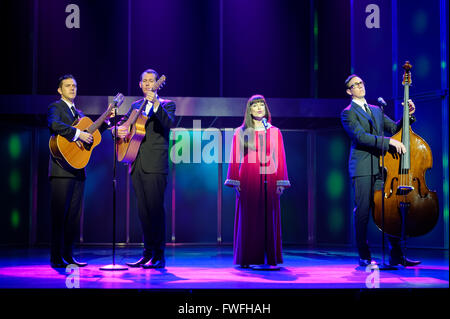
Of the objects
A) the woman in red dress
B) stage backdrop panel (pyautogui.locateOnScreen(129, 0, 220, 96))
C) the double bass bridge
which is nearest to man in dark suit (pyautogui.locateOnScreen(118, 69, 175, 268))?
the woman in red dress

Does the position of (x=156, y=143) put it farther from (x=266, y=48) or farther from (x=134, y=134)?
(x=266, y=48)

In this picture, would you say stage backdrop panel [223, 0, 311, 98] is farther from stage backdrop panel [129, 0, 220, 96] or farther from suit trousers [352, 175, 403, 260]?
suit trousers [352, 175, 403, 260]

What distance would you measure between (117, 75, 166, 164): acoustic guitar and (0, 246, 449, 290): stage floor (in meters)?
1.07

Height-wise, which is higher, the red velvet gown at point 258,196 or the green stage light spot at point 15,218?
the red velvet gown at point 258,196

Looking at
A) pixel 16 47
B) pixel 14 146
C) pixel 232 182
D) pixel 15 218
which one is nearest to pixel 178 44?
pixel 16 47

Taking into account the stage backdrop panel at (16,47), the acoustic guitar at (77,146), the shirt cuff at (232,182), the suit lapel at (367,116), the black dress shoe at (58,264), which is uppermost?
the stage backdrop panel at (16,47)

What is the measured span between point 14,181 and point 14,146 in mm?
556

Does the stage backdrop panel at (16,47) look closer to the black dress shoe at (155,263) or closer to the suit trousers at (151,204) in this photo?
the suit trousers at (151,204)

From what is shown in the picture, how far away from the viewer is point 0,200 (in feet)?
26.1

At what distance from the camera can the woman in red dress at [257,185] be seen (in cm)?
494

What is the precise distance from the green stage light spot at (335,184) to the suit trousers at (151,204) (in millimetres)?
4013

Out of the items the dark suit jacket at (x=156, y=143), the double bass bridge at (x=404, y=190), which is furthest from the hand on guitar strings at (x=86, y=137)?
the double bass bridge at (x=404, y=190)
